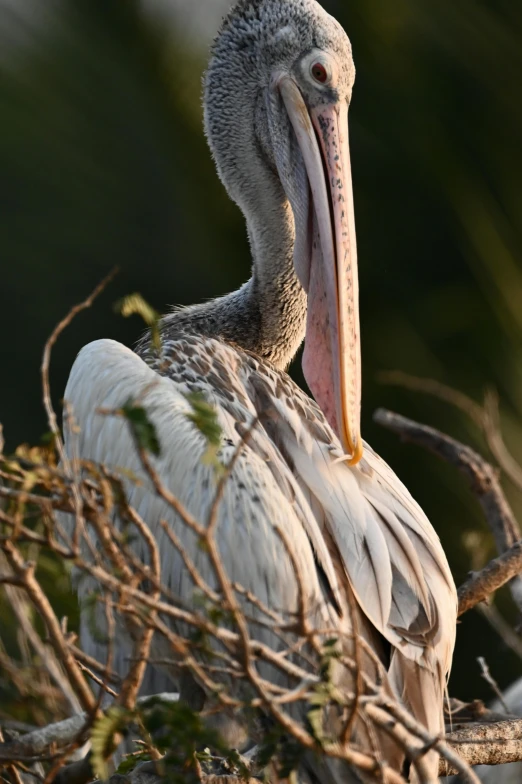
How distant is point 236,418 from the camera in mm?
2414

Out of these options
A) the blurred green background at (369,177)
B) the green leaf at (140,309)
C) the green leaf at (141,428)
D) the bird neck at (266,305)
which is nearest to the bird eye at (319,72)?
the bird neck at (266,305)

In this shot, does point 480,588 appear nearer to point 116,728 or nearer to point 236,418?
point 236,418

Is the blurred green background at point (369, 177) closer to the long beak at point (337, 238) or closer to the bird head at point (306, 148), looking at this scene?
the bird head at point (306, 148)

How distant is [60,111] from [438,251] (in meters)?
1.53

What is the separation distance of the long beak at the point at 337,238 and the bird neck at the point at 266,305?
0.91 feet

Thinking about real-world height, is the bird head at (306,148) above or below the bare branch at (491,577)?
above

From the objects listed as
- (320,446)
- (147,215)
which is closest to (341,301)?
(320,446)

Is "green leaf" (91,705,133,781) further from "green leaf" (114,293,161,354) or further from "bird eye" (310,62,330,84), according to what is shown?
"bird eye" (310,62,330,84)

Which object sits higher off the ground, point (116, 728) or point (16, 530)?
point (16, 530)

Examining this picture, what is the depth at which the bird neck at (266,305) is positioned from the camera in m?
3.08

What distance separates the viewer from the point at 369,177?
4188mm

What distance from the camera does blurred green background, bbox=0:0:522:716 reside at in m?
4.12

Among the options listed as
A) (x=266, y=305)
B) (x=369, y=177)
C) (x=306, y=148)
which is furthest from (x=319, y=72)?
(x=369, y=177)

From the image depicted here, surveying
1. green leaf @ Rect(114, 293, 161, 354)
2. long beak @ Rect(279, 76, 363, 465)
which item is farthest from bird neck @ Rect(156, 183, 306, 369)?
green leaf @ Rect(114, 293, 161, 354)
